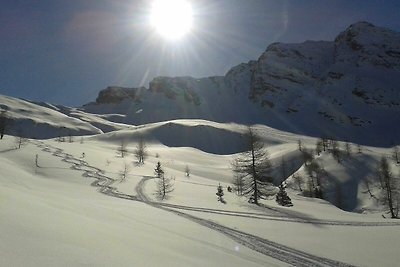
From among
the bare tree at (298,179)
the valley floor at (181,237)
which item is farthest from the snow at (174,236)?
the bare tree at (298,179)

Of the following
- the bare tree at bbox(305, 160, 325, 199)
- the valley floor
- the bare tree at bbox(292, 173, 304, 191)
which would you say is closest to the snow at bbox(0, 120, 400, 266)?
the valley floor

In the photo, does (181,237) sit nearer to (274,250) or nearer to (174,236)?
(174,236)

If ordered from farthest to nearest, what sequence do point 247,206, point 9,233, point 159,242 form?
point 247,206, point 159,242, point 9,233

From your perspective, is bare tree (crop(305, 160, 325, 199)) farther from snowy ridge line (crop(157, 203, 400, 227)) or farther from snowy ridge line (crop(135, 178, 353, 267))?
snowy ridge line (crop(135, 178, 353, 267))

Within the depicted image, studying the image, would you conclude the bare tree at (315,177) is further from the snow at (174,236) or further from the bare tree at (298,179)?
the snow at (174,236)

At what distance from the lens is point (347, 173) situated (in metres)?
92.6

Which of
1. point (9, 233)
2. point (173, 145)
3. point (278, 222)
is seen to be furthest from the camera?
point (173, 145)

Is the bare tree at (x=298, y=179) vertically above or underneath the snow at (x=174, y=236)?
underneath

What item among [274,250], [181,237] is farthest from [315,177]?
[181,237]

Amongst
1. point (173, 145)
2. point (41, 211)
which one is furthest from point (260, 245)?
point (173, 145)

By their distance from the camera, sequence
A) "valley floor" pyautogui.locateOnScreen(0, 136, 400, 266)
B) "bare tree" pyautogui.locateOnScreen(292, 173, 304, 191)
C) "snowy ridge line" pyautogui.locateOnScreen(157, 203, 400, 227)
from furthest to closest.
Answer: "bare tree" pyautogui.locateOnScreen(292, 173, 304, 191) → "snowy ridge line" pyautogui.locateOnScreen(157, 203, 400, 227) → "valley floor" pyautogui.locateOnScreen(0, 136, 400, 266)

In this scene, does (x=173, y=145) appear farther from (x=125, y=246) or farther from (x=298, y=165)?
(x=125, y=246)

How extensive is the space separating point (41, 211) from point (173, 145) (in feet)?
475

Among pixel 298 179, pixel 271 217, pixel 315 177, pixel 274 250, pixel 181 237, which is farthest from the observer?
pixel 315 177
